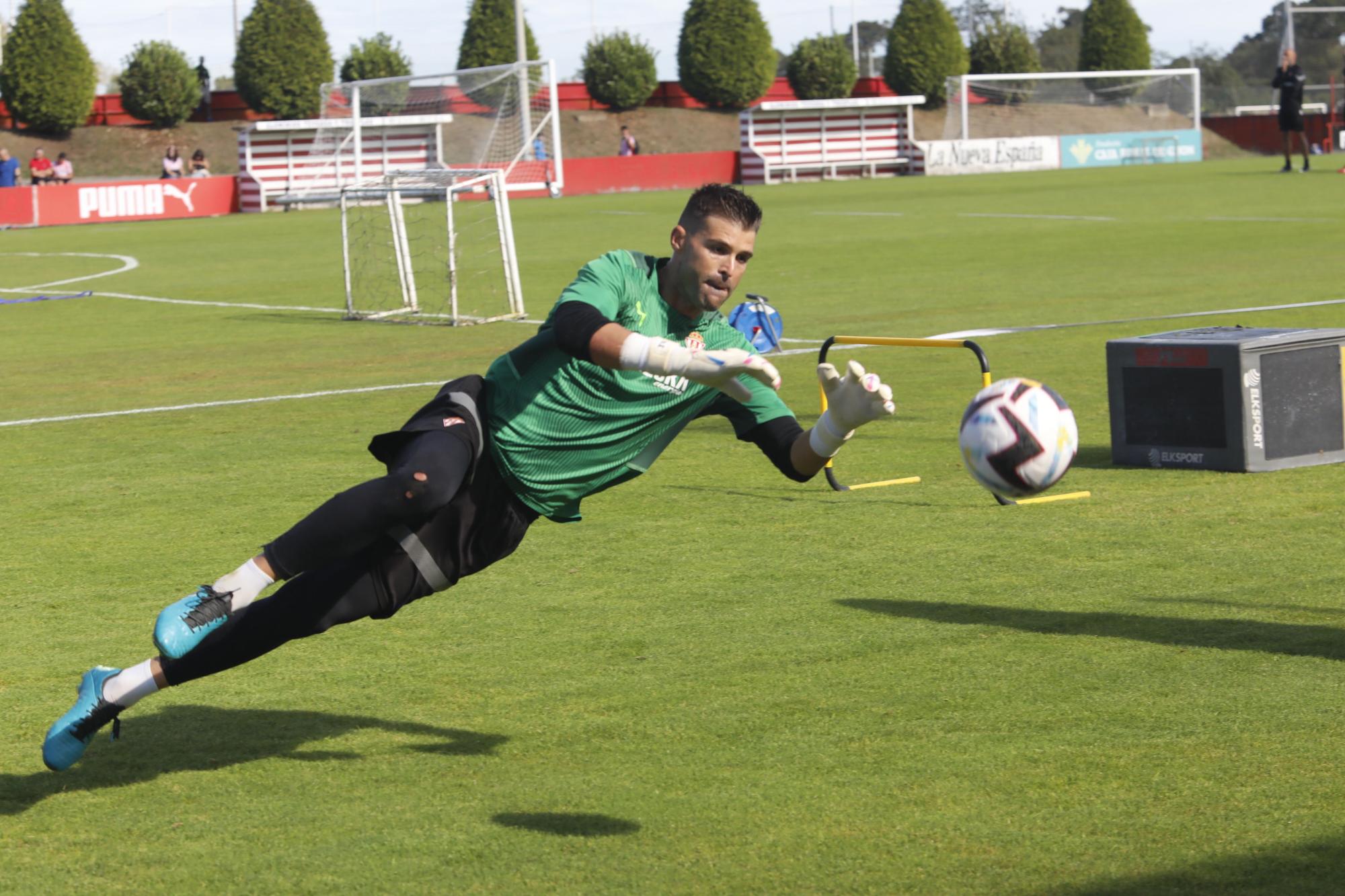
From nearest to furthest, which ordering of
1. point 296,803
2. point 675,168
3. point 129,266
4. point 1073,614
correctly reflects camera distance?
point 296,803 → point 1073,614 → point 129,266 → point 675,168

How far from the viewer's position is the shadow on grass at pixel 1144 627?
21.6ft

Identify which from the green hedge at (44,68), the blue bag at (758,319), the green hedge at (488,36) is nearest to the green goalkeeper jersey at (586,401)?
the blue bag at (758,319)

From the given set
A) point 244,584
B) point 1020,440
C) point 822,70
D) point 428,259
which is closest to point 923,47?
point 822,70

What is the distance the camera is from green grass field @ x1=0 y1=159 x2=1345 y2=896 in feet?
15.6

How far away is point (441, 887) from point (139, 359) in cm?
1399

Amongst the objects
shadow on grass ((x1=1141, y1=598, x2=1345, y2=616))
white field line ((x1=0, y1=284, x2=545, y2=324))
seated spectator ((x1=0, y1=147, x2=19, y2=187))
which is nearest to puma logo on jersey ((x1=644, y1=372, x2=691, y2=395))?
shadow on grass ((x1=1141, y1=598, x2=1345, y2=616))

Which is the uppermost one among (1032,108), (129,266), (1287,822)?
(1032,108)

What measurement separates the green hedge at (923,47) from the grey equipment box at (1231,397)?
66.1 meters

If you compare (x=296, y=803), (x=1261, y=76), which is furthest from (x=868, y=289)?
(x=1261, y=76)

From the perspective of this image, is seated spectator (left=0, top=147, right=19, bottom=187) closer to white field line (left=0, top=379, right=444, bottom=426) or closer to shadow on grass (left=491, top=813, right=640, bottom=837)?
white field line (left=0, top=379, right=444, bottom=426)

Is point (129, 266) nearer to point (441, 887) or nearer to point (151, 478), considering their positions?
point (151, 478)

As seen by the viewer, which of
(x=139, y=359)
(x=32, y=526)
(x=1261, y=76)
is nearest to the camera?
(x=32, y=526)

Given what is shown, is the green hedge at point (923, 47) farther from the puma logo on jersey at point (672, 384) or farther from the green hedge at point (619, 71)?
the puma logo on jersey at point (672, 384)

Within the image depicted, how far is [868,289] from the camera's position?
22172mm
